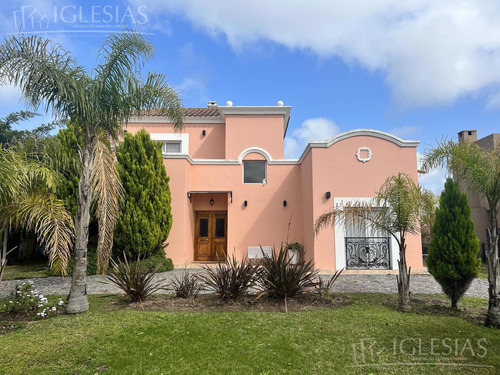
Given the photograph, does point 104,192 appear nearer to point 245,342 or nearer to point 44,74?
point 44,74

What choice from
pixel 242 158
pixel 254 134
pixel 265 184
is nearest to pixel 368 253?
pixel 265 184

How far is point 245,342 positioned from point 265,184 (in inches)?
384

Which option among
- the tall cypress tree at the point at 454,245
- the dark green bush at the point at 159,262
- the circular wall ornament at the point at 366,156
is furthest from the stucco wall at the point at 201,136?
the tall cypress tree at the point at 454,245

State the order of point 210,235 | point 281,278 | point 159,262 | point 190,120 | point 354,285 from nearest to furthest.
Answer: point 281,278, point 354,285, point 159,262, point 210,235, point 190,120

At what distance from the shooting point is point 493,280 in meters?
5.44

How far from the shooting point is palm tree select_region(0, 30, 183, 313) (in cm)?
577

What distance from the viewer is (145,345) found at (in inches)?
171

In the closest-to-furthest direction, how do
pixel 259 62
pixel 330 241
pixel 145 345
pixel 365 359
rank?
1. pixel 365 359
2. pixel 145 345
3. pixel 259 62
4. pixel 330 241

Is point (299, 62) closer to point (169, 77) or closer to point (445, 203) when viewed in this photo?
point (169, 77)

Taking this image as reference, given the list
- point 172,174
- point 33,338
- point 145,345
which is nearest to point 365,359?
point 145,345

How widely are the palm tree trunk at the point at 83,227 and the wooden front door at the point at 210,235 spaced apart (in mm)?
7902

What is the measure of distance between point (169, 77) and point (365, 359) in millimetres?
6500

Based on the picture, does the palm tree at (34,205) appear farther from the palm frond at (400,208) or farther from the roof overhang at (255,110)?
the roof overhang at (255,110)

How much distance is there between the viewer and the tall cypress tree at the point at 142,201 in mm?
11016
